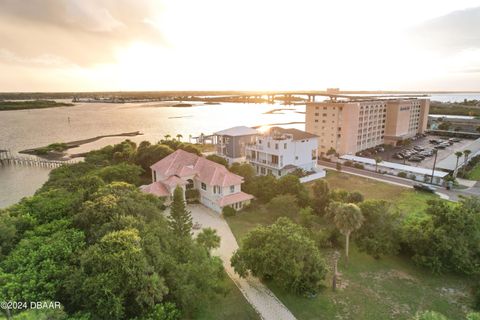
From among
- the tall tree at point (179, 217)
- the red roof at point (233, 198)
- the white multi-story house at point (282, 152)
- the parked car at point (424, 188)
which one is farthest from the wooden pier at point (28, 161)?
the parked car at point (424, 188)

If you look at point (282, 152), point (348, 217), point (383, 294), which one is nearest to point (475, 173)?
point (282, 152)

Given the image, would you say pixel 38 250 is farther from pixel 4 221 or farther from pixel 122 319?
pixel 122 319

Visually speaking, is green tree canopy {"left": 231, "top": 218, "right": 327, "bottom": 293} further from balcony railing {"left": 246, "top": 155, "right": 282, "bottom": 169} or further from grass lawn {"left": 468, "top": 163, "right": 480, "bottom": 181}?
grass lawn {"left": 468, "top": 163, "right": 480, "bottom": 181}

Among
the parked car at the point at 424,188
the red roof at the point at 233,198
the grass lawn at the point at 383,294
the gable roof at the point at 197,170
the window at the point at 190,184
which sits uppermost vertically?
the gable roof at the point at 197,170

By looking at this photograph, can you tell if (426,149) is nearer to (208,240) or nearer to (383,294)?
(383,294)

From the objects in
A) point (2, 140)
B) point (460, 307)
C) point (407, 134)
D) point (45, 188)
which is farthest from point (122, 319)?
point (2, 140)

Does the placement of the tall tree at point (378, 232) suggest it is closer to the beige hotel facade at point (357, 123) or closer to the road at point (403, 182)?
the road at point (403, 182)
